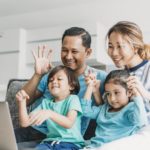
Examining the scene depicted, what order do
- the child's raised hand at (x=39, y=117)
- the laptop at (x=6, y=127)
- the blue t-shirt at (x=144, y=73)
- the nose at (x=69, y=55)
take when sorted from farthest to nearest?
the nose at (x=69, y=55) → the blue t-shirt at (x=144, y=73) → the child's raised hand at (x=39, y=117) → the laptop at (x=6, y=127)

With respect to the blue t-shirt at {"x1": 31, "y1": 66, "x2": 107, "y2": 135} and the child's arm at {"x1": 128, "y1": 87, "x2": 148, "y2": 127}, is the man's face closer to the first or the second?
the blue t-shirt at {"x1": 31, "y1": 66, "x2": 107, "y2": 135}

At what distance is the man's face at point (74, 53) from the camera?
1.54m

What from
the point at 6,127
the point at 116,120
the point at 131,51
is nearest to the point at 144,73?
the point at 131,51

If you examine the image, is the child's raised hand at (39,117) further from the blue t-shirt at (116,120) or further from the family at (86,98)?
the blue t-shirt at (116,120)

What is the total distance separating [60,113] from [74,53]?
0.93ft

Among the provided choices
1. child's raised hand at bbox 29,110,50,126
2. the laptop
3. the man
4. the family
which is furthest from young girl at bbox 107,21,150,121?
the laptop

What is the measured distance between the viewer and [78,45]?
1.55 metres

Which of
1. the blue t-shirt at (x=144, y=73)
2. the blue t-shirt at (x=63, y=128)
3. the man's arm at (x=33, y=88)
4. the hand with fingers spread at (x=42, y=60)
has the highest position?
the hand with fingers spread at (x=42, y=60)

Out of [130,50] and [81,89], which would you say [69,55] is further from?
[130,50]

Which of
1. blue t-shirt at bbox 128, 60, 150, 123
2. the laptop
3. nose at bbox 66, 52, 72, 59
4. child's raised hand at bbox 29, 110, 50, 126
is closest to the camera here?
the laptop

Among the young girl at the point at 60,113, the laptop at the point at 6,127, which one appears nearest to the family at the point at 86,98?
the young girl at the point at 60,113

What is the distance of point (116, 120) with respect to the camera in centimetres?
132

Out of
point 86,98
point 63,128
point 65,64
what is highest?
point 65,64

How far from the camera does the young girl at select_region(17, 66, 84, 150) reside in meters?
1.29
